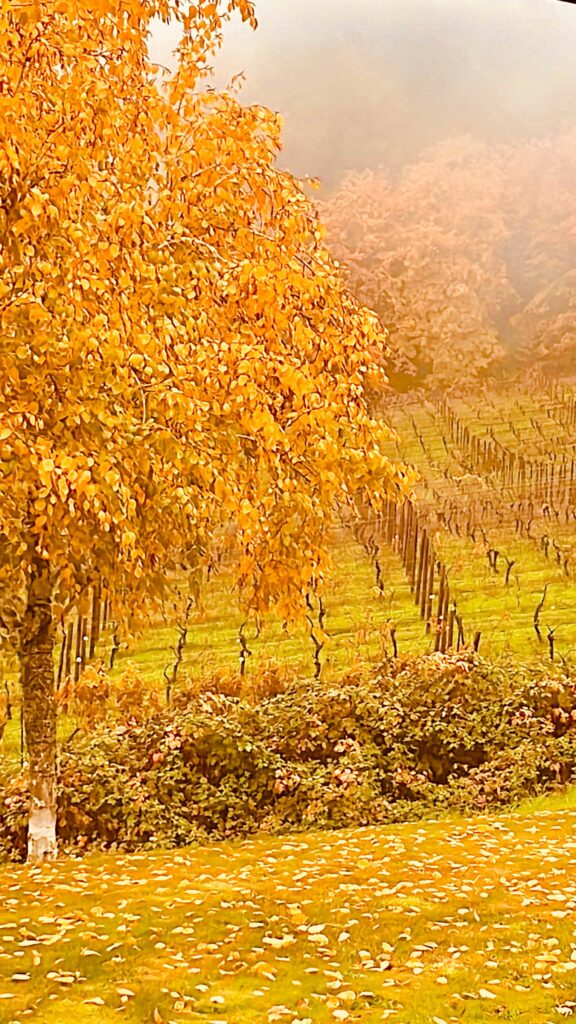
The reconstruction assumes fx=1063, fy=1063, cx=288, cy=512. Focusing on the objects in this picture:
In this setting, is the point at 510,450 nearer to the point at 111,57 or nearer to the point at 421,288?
the point at 421,288

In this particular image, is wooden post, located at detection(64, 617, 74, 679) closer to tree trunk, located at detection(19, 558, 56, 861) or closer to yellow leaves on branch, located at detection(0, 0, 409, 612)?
tree trunk, located at detection(19, 558, 56, 861)

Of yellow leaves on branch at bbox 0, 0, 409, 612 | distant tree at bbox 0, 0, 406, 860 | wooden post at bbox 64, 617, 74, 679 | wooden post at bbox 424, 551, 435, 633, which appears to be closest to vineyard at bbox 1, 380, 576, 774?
wooden post at bbox 424, 551, 435, 633

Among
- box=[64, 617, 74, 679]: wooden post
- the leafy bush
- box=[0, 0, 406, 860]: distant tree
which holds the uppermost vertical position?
box=[0, 0, 406, 860]: distant tree

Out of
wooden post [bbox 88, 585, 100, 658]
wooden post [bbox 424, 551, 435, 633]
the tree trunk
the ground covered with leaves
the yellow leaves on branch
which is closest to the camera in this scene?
the ground covered with leaves

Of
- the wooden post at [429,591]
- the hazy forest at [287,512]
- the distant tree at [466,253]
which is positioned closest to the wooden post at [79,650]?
the hazy forest at [287,512]

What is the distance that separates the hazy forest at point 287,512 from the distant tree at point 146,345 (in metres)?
0.02

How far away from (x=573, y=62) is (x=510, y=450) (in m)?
2.05

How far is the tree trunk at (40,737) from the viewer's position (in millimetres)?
4094

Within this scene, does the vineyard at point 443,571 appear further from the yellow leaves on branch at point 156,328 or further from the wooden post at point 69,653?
the yellow leaves on branch at point 156,328

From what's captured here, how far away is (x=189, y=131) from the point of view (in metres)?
4.14

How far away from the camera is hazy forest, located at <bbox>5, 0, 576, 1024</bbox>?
2.77 m

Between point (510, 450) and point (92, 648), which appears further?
point (510, 450)

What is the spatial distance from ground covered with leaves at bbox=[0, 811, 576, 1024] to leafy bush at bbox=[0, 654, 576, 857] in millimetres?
416

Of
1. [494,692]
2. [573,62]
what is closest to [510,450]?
[494,692]
